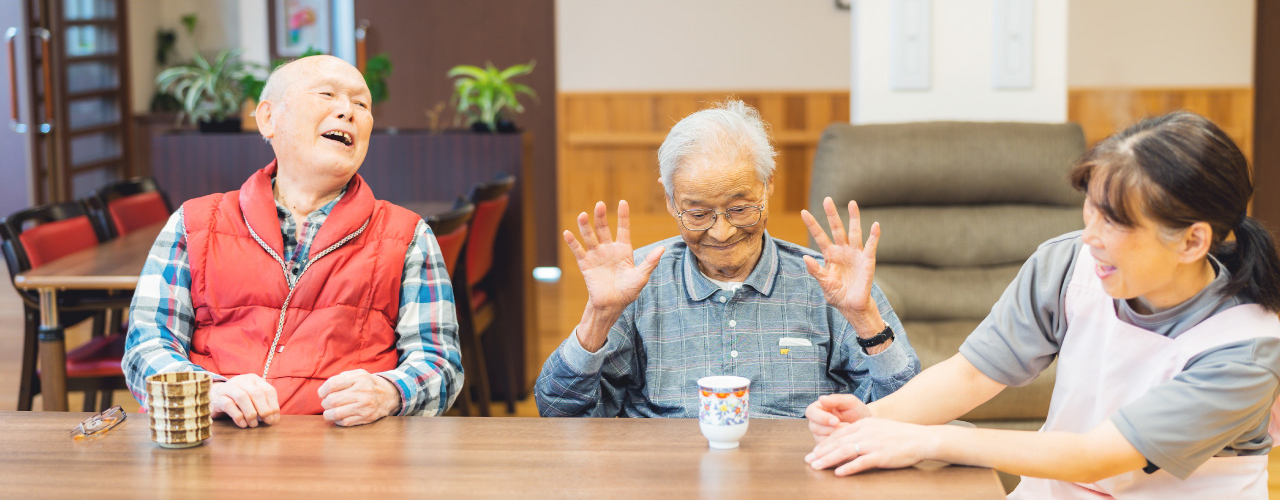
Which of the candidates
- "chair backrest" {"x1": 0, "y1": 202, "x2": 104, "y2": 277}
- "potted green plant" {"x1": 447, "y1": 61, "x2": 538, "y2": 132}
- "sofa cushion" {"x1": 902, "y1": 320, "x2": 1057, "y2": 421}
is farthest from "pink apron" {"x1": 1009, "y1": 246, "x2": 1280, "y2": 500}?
"potted green plant" {"x1": 447, "y1": 61, "x2": 538, "y2": 132}

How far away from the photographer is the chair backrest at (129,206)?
332 centimetres

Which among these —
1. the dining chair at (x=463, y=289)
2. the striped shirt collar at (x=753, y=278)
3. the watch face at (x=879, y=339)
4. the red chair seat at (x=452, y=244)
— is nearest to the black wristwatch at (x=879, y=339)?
the watch face at (x=879, y=339)

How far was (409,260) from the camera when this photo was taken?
185 centimetres

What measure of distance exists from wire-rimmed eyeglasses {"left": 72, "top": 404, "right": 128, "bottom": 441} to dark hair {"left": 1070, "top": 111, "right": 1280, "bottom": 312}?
1325 millimetres

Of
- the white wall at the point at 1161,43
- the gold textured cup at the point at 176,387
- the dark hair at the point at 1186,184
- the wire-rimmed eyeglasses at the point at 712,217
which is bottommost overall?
the gold textured cup at the point at 176,387

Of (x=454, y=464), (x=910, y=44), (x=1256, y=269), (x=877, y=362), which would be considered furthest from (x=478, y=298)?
(x=1256, y=269)

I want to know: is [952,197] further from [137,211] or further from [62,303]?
[137,211]

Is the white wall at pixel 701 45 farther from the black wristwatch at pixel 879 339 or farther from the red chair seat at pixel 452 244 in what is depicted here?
the black wristwatch at pixel 879 339

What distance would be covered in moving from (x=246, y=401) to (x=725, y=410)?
662 mm

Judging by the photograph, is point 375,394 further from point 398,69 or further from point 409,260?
point 398,69

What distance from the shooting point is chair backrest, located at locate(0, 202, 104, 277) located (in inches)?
105

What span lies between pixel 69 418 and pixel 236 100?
276 centimetres

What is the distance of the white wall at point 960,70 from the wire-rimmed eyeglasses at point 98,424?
2552 mm

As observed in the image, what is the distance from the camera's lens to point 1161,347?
4.40ft
